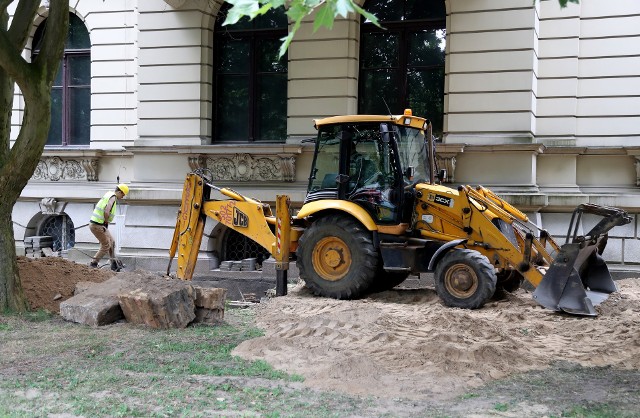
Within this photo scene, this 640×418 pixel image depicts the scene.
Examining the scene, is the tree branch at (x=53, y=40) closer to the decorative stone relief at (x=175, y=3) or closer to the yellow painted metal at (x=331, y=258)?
the yellow painted metal at (x=331, y=258)

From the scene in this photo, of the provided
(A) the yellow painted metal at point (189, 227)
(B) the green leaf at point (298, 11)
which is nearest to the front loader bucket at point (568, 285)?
(A) the yellow painted metal at point (189, 227)

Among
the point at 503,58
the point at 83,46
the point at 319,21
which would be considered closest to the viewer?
the point at 319,21

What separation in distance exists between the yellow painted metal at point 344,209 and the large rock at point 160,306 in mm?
2388

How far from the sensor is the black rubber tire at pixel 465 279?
8875 mm

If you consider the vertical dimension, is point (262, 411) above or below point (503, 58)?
below

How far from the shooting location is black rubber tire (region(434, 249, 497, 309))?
8875mm

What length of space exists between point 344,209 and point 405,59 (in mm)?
Answer: 6080

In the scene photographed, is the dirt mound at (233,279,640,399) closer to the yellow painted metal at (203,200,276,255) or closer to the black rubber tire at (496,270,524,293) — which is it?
the black rubber tire at (496,270,524,293)

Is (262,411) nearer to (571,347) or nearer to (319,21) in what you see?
(319,21)

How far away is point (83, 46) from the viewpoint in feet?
57.8

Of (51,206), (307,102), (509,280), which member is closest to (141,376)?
(509,280)

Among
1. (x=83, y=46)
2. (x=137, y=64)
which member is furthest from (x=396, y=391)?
(x=83, y=46)

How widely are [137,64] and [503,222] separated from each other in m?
10.3

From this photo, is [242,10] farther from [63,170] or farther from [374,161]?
[63,170]
